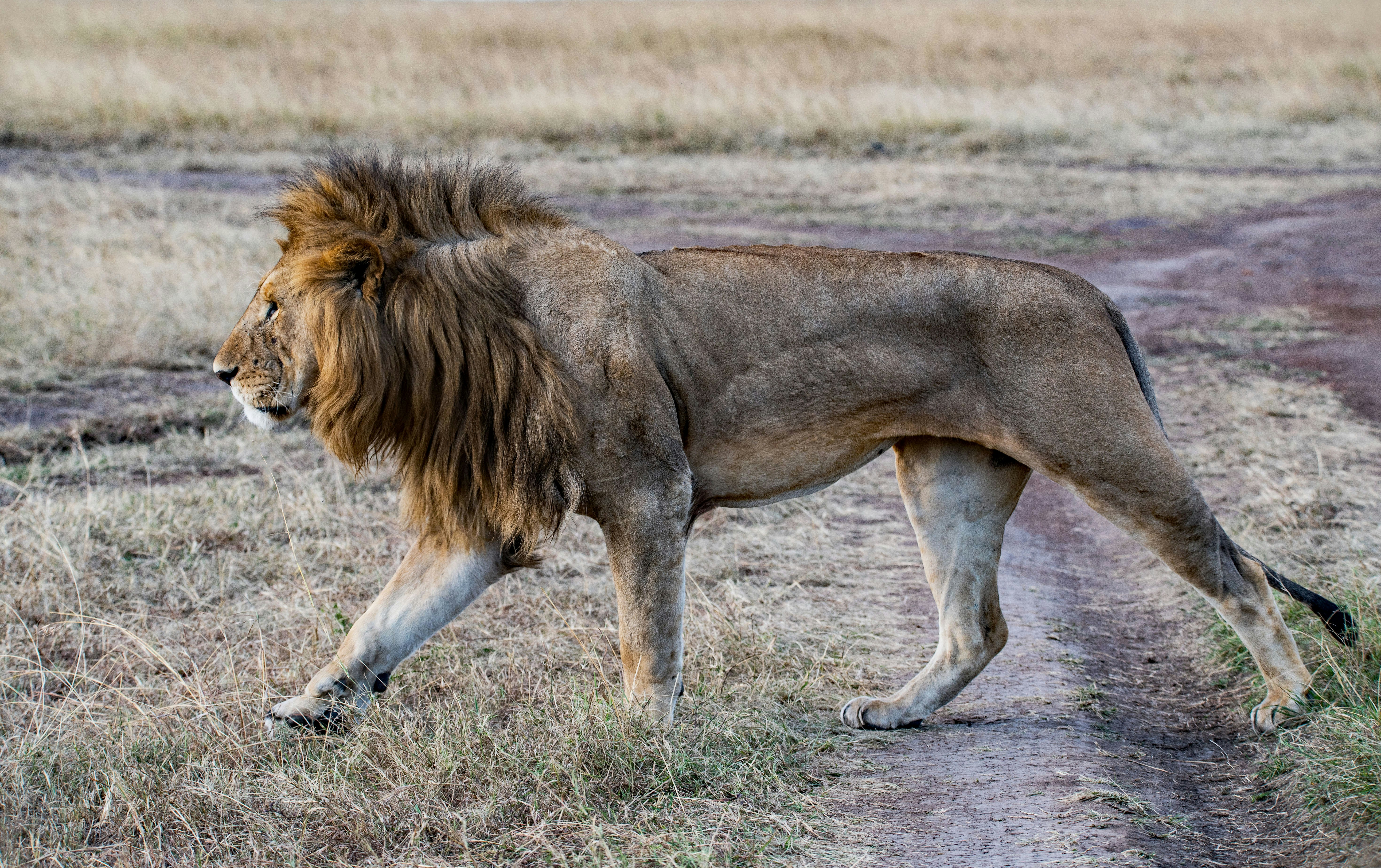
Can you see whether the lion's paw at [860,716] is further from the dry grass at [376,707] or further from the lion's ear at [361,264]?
the lion's ear at [361,264]

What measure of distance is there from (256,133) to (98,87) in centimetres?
411

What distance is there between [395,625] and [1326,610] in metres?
2.84

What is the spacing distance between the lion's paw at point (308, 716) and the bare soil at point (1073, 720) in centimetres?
144

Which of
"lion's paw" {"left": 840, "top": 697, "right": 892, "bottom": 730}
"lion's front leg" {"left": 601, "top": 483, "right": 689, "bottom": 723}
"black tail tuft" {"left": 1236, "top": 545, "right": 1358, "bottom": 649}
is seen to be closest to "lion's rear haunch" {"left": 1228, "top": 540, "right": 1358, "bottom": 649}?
"black tail tuft" {"left": 1236, "top": 545, "right": 1358, "bottom": 649}

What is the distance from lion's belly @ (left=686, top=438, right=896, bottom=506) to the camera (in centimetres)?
384

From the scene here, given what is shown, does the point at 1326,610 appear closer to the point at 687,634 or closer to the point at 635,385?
the point at 687,634

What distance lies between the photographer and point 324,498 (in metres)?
5.99

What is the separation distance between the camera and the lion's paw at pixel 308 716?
375cm

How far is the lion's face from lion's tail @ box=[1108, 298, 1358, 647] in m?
2.33

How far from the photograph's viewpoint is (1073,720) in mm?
4109

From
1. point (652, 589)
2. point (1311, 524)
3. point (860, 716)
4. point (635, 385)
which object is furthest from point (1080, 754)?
point (1311, 524)

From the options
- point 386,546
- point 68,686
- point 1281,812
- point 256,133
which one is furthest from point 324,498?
point 256,133

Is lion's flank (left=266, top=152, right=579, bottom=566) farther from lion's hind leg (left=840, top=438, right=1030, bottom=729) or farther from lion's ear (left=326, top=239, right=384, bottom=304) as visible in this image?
lion's hind leg (left=840, top=438, right=1030, bottom=729)

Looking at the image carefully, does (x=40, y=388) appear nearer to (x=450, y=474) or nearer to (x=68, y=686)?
(x=68, y=686)
